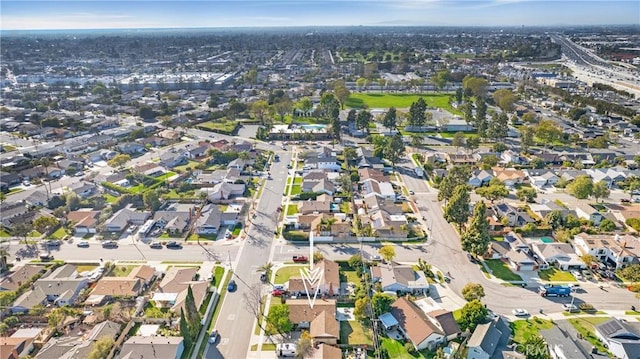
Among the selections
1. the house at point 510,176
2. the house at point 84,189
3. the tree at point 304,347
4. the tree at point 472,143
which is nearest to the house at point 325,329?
the tree at point 304,347

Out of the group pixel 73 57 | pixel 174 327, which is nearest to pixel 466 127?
pixel 174 327

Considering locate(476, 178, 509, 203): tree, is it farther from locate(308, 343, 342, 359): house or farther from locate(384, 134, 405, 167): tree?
locate(308, 343, 342, 359): house

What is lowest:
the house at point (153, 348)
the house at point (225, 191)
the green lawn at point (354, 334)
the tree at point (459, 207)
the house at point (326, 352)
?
the green lawn at point (354, 334)

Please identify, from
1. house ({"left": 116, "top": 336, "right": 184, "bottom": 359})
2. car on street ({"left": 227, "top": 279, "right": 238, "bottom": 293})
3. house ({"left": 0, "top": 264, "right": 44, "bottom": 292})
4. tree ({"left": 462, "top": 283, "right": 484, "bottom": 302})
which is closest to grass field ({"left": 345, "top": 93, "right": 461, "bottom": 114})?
tree ({"left": 462, "top": 283, "right": 484, "bottom": 302})

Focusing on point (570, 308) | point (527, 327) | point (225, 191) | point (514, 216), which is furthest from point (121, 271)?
point (514, 216)

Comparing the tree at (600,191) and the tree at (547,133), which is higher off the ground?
the tree at (547,133)

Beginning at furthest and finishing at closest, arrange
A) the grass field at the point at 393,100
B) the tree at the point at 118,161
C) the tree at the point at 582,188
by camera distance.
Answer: the grass field at the point at 393,100, the tree at the point at 118,161, the tree at the point at 582,188

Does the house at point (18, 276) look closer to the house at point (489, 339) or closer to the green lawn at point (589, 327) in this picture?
the house at point (489, 339)
